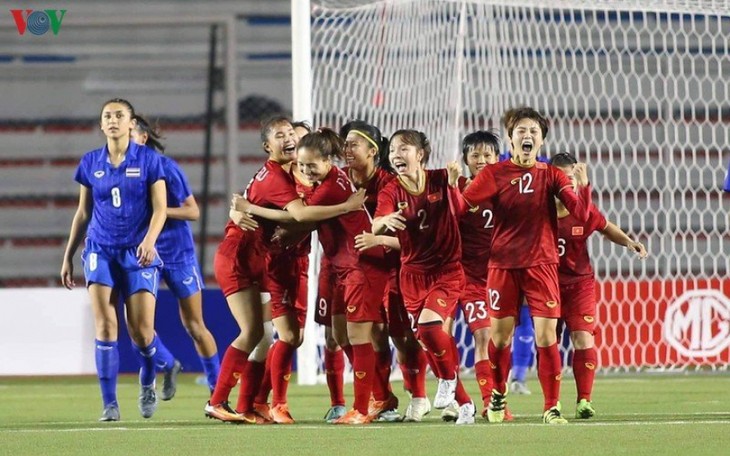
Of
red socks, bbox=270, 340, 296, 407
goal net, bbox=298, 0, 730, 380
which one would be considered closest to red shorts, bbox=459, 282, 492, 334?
red socks, bbox=270, 340, 296, 407

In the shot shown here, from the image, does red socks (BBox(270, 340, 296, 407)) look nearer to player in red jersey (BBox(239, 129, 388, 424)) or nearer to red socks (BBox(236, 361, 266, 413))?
red socks (BBox(236, 361, 266, 413))

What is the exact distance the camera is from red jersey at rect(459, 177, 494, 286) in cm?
821

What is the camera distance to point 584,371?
296 inches

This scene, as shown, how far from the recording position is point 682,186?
1279 cm

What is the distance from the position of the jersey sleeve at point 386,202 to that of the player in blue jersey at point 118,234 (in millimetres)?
1333

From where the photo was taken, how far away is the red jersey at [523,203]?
7172 mm

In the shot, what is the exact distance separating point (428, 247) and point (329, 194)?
1.86 ft

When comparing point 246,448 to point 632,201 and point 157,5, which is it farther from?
point 157,5

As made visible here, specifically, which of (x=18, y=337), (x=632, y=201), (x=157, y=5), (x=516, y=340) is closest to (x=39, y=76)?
Answer: (x=157, y=5)

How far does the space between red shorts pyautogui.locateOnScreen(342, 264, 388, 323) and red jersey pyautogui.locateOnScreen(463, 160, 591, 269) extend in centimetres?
62

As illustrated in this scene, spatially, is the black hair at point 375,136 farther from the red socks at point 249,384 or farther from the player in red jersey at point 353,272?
the red socks at point 249,384

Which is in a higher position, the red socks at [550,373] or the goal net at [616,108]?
the goal net at [616,108]

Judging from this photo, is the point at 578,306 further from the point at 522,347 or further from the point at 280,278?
the point at 522,347

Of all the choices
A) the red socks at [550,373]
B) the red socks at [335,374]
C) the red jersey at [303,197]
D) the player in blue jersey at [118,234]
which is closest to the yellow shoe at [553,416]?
the red socks at [550,373]
